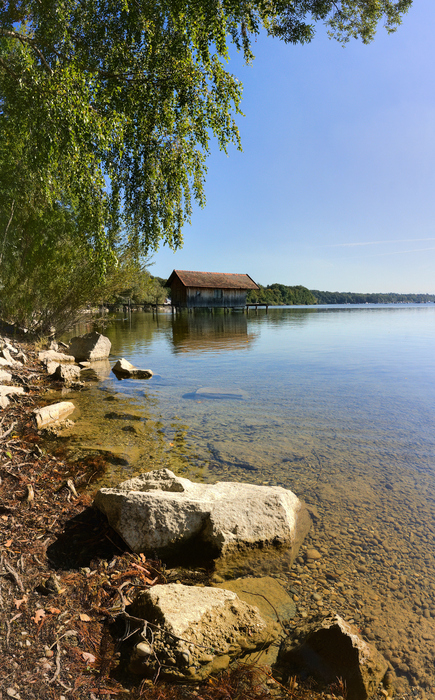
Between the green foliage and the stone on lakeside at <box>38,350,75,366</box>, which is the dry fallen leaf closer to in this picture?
the stone on lakeside at <box>38,350,75,366</box>

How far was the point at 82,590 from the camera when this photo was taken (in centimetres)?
285

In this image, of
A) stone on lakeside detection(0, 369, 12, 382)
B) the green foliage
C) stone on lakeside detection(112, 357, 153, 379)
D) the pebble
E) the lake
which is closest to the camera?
the lake

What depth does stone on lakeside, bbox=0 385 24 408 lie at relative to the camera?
698cm

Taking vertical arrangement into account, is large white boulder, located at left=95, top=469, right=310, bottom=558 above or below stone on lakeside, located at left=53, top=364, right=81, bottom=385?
below

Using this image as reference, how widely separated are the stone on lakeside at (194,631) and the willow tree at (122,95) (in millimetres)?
6396

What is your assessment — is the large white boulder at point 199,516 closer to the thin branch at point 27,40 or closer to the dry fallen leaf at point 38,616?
the dry fallen leaf at point 38,616

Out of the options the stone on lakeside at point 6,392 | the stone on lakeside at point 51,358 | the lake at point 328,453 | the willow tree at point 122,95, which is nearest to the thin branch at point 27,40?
the willow tree at point 122,95

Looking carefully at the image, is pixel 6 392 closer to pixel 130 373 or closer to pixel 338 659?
pixel 130 373

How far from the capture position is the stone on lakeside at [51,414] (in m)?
6.70

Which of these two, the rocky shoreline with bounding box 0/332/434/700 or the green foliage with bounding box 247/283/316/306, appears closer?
the rocky shoreline with bounding box 0/332/434/700

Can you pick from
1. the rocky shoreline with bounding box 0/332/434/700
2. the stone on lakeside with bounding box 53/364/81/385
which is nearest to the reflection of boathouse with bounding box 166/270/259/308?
the stone on lakeside with bounding box 53/364/81/385

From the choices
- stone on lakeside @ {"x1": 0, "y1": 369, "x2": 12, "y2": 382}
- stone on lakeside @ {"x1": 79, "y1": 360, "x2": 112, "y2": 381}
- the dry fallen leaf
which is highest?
stone on lakeside @ {"x1": 0, "y1": 369, "x2": 12, "y2": 382}

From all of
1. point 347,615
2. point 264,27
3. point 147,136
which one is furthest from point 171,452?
point 264,27

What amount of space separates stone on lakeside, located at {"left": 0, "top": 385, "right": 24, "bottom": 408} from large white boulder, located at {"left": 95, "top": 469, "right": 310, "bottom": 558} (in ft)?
13.4
